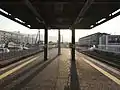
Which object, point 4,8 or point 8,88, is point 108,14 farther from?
point 8,88

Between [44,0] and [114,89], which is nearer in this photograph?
[114,89]

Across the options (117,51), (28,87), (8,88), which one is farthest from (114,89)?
(117,51)

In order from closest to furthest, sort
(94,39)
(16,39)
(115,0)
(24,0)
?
(24,0)
(115,0)
(16,39)
(94,39)

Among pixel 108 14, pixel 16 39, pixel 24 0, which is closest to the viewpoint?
pixel 24 0

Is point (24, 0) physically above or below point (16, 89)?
above

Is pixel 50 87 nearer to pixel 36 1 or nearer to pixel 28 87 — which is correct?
pixel 28 87

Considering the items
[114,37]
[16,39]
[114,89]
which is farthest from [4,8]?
[114,37]

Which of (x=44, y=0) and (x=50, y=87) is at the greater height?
(x=44, y=0)

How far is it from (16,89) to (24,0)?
13.9ft

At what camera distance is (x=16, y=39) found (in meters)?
40.3

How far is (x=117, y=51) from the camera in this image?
27469mm

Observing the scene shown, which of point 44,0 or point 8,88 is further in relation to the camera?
point 44,0

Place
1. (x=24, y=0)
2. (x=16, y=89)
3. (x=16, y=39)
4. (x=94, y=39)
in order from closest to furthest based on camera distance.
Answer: (x=16, y=89)
(x=24, y=0)
(x=16, y=39)
(x=94, y=39)

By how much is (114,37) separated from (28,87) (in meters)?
48.1
